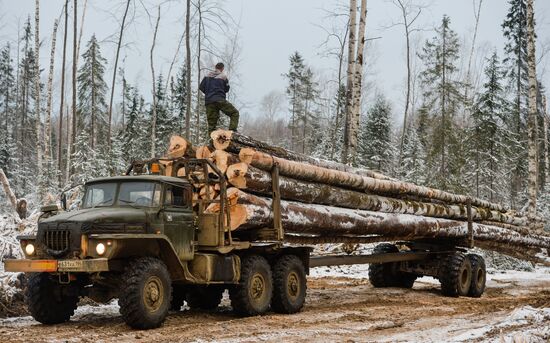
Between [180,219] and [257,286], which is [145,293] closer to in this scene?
[180,219]

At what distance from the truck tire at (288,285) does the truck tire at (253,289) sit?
0.18m

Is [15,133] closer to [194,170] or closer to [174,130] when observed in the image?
[174,130]

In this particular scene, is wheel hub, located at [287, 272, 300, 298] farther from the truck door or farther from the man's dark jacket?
the man's dark jacket

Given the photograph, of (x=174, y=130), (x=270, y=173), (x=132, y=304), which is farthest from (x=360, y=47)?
(x=174, y=130)

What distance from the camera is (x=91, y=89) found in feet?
159

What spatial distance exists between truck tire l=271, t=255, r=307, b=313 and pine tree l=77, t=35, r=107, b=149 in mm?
38442

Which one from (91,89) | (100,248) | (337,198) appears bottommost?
(100,248)

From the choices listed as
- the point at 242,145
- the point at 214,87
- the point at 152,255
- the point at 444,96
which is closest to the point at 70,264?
the point at 152,255

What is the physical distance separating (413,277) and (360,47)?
7.54 metres

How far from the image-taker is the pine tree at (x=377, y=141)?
52469 millimetres

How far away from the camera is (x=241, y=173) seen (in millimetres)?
10750

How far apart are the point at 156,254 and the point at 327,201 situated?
4.48 meters

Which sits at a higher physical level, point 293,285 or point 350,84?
point 350,84

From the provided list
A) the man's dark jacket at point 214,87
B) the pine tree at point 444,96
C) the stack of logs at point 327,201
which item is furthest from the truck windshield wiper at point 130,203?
the pine tree at point 444,96
